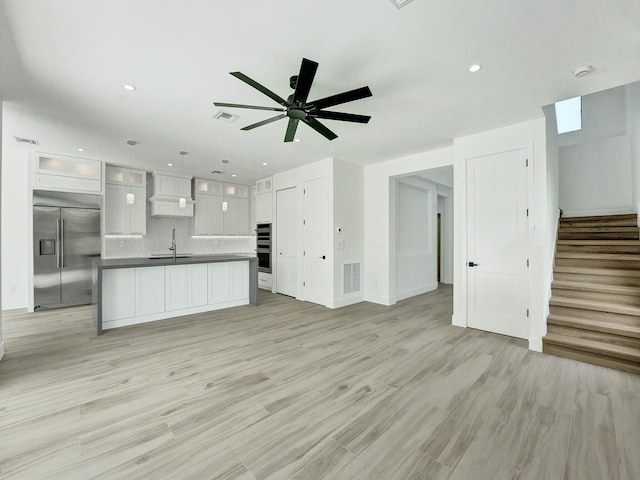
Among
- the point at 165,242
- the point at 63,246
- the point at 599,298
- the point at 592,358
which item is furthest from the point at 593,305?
the point at 63,246

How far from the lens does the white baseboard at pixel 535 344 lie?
3.28 m

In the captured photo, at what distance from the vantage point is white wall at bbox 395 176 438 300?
6020 millimetres

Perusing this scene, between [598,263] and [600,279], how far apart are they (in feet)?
1.06

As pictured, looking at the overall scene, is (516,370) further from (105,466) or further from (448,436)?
(105,466)

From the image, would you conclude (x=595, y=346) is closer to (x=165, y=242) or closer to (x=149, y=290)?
(x=149, y=290)

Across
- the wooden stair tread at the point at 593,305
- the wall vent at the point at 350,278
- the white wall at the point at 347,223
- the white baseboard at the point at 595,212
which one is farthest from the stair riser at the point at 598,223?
the wall vent at the point at 350,278

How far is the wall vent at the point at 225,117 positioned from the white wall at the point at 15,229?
4.35m

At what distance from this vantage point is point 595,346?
2967mm

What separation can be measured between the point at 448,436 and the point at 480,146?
12.1ft

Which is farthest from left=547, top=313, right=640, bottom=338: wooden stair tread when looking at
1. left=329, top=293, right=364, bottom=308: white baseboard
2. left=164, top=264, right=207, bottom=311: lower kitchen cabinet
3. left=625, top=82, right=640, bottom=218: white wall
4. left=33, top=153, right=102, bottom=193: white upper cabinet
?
left=33, top=153, right=102, bottom=193: white upper cabinet

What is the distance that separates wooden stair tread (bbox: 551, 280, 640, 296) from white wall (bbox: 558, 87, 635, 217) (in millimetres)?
2547

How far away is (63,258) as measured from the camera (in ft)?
17.2

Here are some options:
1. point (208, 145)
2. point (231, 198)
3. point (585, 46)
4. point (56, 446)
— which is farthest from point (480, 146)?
point (231, 198)

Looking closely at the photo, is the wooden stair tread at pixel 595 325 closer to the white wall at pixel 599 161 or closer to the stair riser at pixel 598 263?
the stair riser at pixel 598 263
